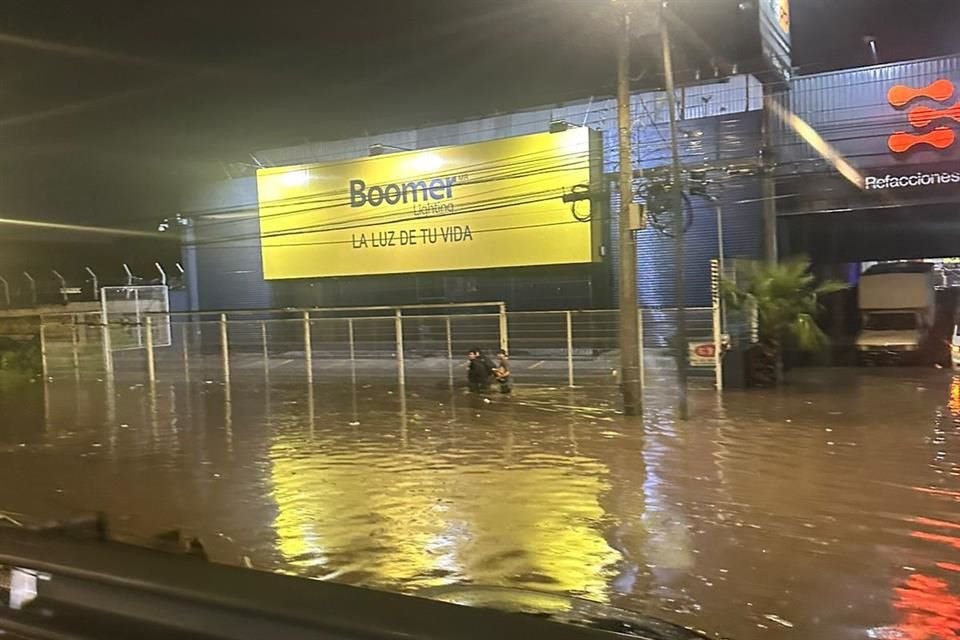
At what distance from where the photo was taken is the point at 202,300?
28.1 metres

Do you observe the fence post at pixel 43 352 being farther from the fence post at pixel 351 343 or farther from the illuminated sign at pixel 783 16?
the illuminated sign at pixel 783 16

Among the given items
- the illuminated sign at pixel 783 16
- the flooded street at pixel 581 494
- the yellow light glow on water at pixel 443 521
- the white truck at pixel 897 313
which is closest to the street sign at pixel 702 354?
the flooded street at pixel 581 494

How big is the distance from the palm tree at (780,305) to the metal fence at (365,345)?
0.99 metres

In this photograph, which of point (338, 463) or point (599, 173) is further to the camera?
point (599, 173)

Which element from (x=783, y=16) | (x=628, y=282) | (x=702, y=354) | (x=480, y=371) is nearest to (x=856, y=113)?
(x=783, y=16)

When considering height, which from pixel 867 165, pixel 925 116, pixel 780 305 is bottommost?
pixel 780 305

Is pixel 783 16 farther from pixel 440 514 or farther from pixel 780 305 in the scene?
pixel 440 514

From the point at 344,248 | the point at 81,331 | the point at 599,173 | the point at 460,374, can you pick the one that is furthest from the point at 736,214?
the point at 81,331

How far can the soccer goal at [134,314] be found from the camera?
81.7 ft

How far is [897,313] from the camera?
19.7m

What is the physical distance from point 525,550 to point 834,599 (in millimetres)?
2370

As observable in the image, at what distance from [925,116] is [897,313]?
4.43 meters

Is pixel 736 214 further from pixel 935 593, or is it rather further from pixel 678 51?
pixel 935 593

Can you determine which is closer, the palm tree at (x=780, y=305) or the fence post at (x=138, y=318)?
the palm tree at (x=780, y=305)
